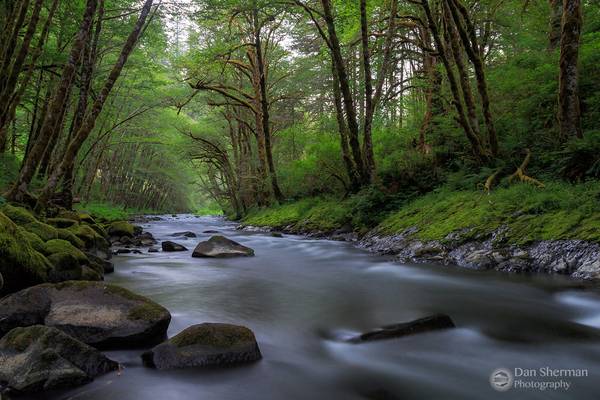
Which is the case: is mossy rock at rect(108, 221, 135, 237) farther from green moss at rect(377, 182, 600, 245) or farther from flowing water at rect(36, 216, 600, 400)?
green moss at rect(377, 182, 600, 245)

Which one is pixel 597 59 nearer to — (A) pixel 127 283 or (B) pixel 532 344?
(B) pixel 532 344

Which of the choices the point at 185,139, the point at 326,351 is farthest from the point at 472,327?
the point at 185,139

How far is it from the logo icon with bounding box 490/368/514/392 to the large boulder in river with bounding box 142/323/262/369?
5.49 feet

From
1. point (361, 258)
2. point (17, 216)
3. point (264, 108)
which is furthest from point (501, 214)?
point (264, 108)

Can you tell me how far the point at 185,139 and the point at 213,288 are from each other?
71.7ft

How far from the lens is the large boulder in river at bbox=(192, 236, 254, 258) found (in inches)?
345

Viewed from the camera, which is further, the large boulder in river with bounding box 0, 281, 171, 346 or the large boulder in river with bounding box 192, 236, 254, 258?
the large boulder in river with bounding box 192, 236, 254, 258

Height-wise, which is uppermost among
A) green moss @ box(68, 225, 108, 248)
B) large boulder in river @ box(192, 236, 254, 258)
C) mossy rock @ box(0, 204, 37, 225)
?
mossy rock @ box(0, 204, 37, 225)

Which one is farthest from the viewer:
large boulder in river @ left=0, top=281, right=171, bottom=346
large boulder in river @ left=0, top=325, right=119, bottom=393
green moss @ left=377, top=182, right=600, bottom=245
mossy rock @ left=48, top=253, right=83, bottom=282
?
green moss @ left=377, top=182, right=600, bottom=245

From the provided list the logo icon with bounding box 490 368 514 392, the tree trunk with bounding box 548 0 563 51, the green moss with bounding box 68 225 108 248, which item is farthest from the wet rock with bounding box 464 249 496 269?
the green moss with bounding box 68 225 108 248

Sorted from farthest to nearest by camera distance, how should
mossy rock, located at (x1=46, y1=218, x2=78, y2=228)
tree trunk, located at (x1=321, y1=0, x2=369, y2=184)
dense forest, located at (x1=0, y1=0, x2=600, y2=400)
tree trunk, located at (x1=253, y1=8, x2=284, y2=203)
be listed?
tree trunk, located at (x1=253, y1=8, x2=284, y2=203), tree trunk, located at (x1=321, y1=0, x2=369, y2=184), mossy rock, located at (x1=46, y1=218, x2=78, y2=228), dense forest, located at (x1=0, y1=0, x2=600, y2=400)

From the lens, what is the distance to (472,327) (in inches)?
153

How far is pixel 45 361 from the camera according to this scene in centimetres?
252

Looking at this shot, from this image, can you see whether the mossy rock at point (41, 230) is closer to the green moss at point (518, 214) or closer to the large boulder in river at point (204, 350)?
the large boulder in river at point (204, 350)
